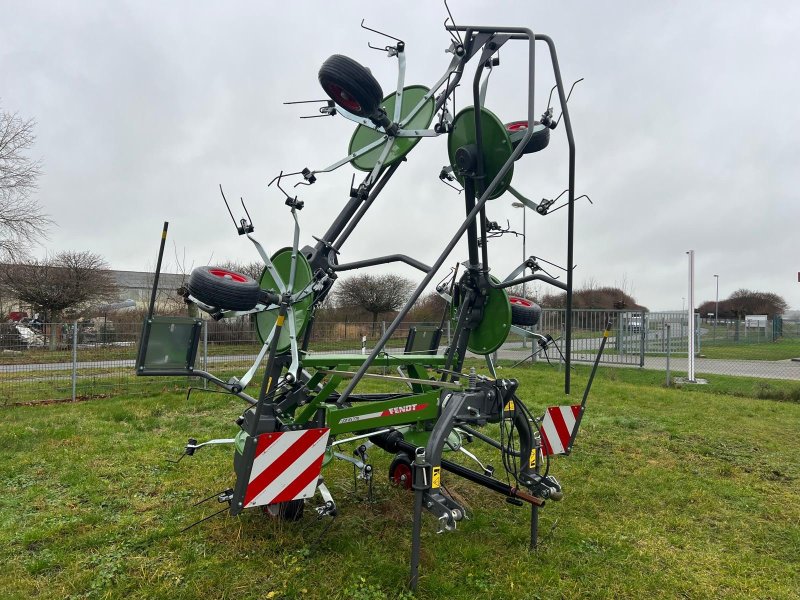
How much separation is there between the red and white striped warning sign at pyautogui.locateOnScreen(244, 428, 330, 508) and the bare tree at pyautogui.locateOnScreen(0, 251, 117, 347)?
21912mm

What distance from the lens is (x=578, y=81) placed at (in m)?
3.50

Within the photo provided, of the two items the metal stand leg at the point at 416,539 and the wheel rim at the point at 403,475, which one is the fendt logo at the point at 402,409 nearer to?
the wheel rim at the point at 403,475

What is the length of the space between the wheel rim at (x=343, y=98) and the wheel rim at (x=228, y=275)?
4.54 feet

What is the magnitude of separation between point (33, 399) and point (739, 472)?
11.5m

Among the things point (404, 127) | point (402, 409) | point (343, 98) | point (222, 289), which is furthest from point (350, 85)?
point (402, 409)

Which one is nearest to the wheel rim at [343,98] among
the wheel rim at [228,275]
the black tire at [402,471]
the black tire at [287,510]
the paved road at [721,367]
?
the wheel rim at [228,275]

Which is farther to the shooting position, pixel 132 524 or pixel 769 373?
pixel 769 373

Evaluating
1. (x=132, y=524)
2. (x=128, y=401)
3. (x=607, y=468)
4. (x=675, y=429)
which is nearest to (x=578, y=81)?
(x=607, y=468)

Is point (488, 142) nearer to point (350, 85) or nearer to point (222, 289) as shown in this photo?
point (350, 85)

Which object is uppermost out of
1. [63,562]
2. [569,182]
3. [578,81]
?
[578,81]

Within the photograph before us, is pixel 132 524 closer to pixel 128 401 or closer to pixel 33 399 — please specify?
pixel 128 401

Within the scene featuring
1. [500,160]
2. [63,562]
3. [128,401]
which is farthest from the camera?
[128,401]

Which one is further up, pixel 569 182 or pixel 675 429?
pixel 569 182

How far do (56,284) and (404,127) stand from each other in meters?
22.7
